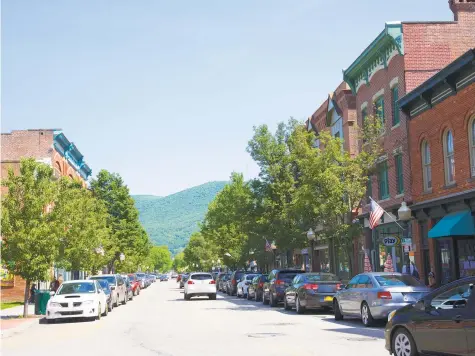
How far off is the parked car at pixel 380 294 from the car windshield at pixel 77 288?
33.5 ft

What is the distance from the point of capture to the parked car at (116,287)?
3316 centimetres

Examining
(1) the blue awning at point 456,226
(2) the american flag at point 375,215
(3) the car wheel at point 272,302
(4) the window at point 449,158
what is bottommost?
(3) the car wheel at point 272,302

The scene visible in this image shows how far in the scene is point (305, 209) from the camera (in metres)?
30.0

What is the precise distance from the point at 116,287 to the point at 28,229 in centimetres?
865

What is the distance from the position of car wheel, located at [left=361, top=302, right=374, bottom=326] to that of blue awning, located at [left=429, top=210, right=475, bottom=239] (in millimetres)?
6071

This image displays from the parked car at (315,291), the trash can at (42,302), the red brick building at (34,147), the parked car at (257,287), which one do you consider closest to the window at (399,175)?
the parked car at (315,291)

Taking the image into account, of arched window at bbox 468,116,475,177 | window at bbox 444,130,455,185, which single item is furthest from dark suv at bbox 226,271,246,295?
arched window at bbox 468,116,475,177

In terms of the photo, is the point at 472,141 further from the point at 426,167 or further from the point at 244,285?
the point at 244,285

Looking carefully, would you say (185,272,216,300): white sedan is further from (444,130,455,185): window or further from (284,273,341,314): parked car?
(444,130,455,185): window

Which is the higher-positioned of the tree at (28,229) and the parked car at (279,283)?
the tree at (28,229)

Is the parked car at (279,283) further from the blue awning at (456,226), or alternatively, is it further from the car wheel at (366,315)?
the car wheel at (366,315)

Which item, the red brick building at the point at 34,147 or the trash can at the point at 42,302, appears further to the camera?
the red brick building at the point at 34,147

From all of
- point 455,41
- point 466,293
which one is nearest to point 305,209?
point 455,41

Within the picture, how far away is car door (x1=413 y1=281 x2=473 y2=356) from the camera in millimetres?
9672
